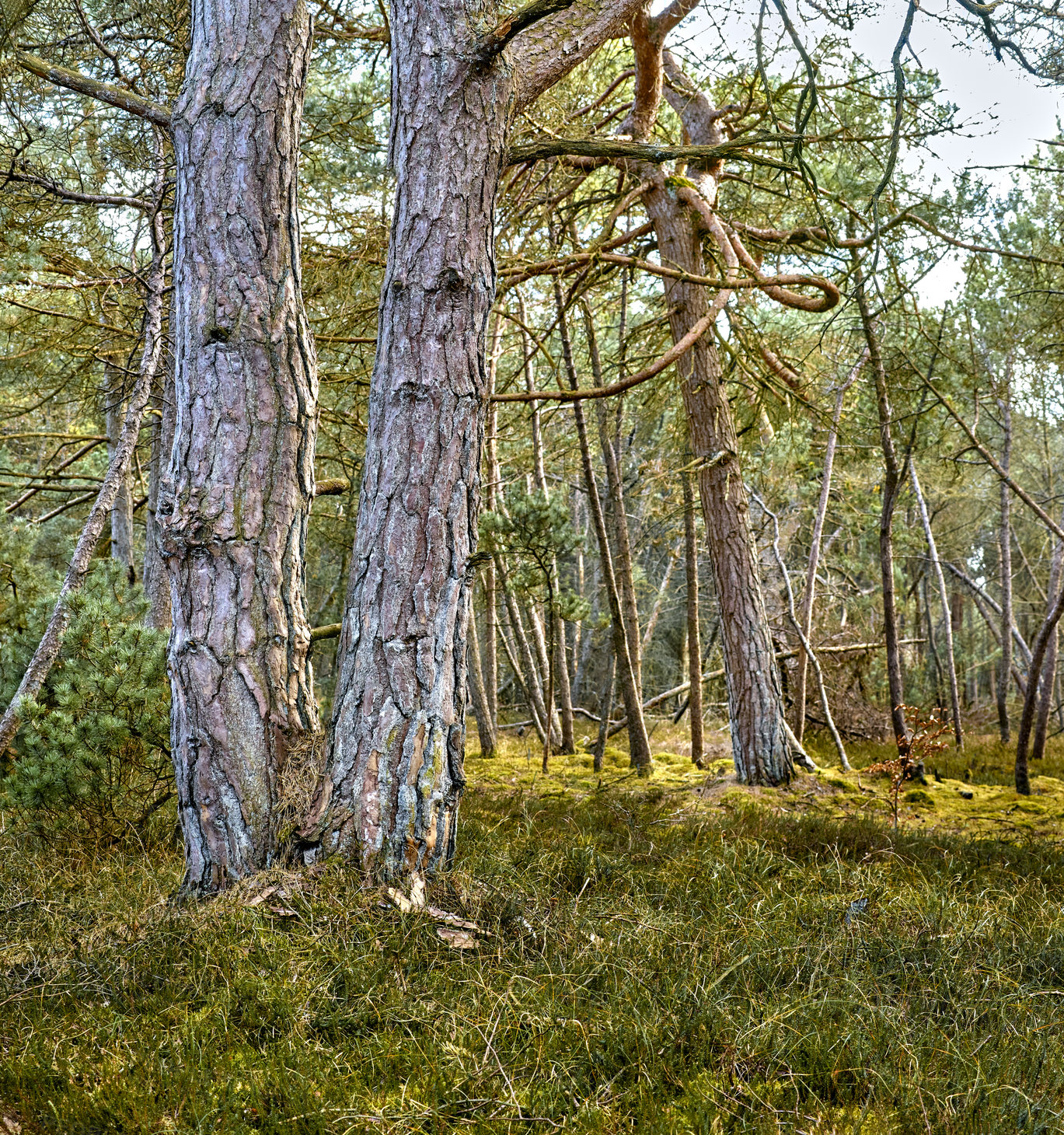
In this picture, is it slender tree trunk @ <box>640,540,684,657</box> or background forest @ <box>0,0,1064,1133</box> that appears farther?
slender tree trunk @ <box>640,540,684,657</box>

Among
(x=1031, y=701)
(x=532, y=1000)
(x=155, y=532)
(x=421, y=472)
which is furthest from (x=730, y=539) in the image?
(x=532, y=1000)

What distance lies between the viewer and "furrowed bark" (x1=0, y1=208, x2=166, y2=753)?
472 centimetres

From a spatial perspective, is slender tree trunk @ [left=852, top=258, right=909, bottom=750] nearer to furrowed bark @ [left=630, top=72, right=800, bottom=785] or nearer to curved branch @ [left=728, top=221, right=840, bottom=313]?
furrowed bark @ [left=630, top=72, right=800, bottom=785]

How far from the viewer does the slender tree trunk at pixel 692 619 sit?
8062mm

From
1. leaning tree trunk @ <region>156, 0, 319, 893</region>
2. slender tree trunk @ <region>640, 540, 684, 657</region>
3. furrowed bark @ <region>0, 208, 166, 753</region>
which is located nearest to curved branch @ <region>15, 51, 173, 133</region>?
leaning tree trunk @ <region>156, 0, 319, 893</region>

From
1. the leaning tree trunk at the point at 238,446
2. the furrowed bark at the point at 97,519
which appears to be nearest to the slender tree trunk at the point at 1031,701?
the leaning tree trunk at the point at 238,446

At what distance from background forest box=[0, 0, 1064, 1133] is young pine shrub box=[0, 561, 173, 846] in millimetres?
23

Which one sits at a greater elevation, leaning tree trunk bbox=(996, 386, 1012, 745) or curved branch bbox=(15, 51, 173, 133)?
curved branch bbox=(15, 51, 173, 133)

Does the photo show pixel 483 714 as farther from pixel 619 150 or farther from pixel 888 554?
pixel 619 150

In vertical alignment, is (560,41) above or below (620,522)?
above

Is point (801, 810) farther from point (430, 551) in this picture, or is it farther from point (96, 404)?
point (96, 404)

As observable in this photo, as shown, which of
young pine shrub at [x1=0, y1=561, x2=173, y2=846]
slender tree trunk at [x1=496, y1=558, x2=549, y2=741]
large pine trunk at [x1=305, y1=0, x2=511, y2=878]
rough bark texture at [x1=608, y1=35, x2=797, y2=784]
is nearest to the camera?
large pine trunk at [x1=305, y1=0, x2=511, y2=878]

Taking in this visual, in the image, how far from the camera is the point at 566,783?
7.61 m

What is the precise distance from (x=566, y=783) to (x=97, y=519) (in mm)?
4458
